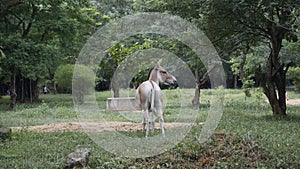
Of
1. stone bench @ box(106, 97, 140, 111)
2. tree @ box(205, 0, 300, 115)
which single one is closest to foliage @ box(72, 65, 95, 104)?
stone bench @ box(106, 97, 140, 111)

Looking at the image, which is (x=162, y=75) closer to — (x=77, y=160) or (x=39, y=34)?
(x=77, y=160)

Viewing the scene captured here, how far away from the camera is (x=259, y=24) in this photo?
474 inches

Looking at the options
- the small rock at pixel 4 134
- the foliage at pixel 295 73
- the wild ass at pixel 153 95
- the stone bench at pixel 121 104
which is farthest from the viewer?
the foliage at pixel 295 73

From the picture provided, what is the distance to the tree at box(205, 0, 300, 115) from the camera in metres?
9.88

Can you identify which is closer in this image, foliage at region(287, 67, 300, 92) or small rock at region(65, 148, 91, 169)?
small rock at region(65, 148, 91, 169)

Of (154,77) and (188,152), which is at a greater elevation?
(154,77)

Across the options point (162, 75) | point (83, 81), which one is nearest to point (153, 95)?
point (162, 75)

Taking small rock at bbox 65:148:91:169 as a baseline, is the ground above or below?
above

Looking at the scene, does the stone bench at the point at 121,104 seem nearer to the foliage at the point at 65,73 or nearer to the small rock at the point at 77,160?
the small rock at the point at 77,160

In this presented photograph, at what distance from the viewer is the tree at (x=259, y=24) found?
9.88 metres

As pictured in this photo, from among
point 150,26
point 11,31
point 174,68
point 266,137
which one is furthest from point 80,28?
point 266,137

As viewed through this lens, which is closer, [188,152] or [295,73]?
[188,152]

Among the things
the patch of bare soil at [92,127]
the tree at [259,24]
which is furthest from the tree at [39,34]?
the tree at [259,24]

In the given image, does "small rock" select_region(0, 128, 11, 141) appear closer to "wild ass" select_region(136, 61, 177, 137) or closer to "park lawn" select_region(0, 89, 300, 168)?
"park lawn" select_region(0, 89, 300, 168)
